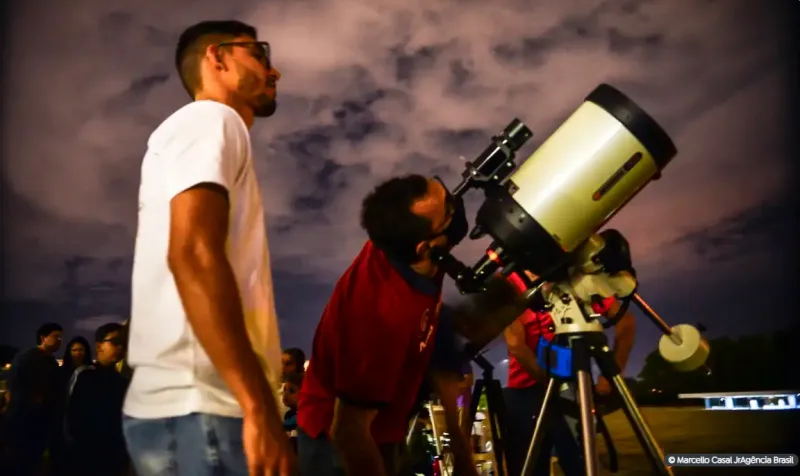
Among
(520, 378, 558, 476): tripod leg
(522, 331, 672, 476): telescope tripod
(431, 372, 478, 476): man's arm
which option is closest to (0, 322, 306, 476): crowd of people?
(431, 372, 478, 476): man's arm

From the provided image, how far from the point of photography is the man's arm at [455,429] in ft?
5.50

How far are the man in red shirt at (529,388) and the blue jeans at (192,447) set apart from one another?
1205mm

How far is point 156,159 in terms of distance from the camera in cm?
86

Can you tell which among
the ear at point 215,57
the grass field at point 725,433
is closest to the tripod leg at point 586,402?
the grass field at point 725,433

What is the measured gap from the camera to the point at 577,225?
1385 millimetres

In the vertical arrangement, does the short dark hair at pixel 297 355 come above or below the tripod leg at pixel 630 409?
above

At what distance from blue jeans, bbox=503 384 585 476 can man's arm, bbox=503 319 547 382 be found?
9 centimetres

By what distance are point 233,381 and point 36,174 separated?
5.06 ft

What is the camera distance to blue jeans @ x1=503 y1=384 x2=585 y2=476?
5.66 ft

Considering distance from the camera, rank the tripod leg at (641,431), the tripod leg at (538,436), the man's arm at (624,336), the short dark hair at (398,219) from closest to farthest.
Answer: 1. the tripod leg at (641,431)
2. the tripod leg at (538,436)
3. the short dark hair at (398,219)
4. the man's arm at (624,336)

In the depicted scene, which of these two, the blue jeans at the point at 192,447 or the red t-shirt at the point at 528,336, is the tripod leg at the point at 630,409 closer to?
the red t-shirt at the point at 528,336

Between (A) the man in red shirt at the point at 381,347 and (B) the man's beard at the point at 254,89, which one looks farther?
(A) the man in red shirt at the point at 381,347

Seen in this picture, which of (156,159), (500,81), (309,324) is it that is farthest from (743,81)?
(156,159)

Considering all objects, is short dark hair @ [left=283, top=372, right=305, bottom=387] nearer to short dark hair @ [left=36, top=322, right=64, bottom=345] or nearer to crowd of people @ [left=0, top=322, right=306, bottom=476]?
crowd of people @ [left=0, top=322, right=306, bottom=476]
